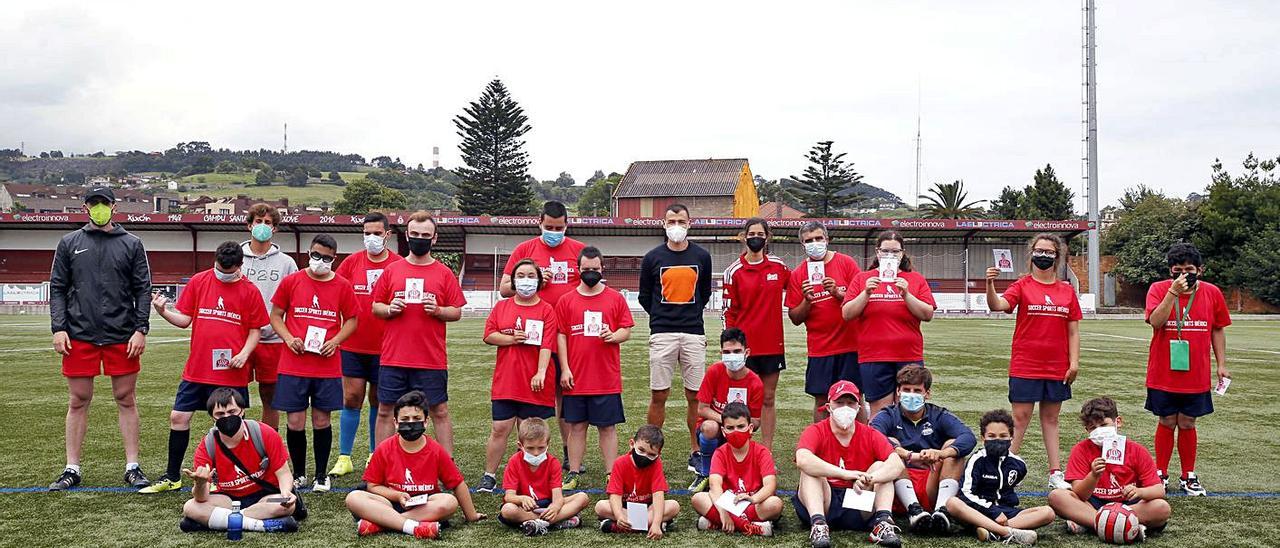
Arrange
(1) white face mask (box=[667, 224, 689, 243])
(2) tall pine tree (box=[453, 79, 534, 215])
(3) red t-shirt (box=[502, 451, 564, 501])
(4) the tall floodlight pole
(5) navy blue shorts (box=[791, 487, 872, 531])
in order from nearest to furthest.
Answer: (5) navy blue shorts (box=[791, 487, 872, 531])
(3) red t-shirt (box=[502, 451, 564, 501])
(1) white face mask (box=[667, 224, 689, 243])
(4) the tall floodlight pole
(2) tall pine tree (box=[453, 79, 534, 215])

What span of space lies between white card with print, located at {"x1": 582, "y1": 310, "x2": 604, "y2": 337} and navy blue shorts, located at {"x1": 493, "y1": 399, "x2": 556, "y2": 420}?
62cm

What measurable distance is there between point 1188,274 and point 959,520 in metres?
2.72

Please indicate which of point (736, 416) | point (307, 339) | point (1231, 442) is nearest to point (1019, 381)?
point (736, 416)

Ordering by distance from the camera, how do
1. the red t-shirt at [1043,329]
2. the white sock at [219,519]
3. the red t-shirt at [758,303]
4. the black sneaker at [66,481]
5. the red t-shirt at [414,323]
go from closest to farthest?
the white sock at [219,519], the black sneaker at [66,481], the red t-shirt at [414,323], the red t-shirt at [1043,329], the red t-shirt at [758,303]

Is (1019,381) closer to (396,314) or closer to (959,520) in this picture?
(959,520)

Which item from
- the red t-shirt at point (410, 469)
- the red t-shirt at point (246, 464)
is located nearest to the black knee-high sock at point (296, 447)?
the red t-shirt at point (246, 464)

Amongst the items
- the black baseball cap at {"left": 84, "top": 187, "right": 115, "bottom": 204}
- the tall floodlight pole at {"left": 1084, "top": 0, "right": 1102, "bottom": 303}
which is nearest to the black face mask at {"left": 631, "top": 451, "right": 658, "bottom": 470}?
the black baseball cap at {"left": 84, "top": 187, "right": 115, "bottom": 204}

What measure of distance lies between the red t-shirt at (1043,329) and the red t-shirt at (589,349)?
2.88 meters

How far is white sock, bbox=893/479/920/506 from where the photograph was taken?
5625 mm

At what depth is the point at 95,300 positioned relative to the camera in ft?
21.6

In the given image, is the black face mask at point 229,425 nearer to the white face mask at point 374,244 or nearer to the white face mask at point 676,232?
the white face mask at point 374,244

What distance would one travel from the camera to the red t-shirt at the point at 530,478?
5.74m

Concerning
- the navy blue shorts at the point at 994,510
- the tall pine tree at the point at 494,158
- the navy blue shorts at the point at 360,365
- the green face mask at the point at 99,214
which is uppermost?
the tall pine tree at the point at 494,158

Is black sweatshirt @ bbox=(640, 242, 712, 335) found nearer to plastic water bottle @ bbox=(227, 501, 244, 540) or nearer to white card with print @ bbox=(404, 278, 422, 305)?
white card with print @ bbox=(404, 278, 422, 305)
